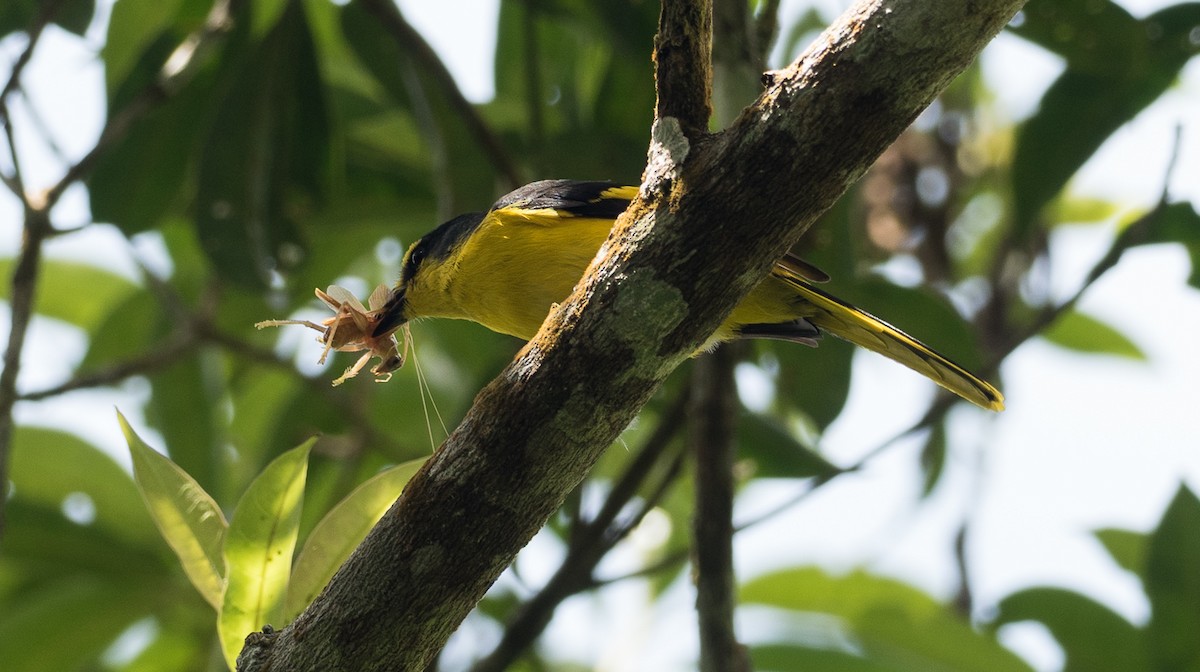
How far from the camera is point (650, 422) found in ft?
16.8

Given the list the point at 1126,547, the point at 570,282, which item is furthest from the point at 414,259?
the point at 1126,547

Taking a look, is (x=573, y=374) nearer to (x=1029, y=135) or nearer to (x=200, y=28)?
(x=1029, y=135)

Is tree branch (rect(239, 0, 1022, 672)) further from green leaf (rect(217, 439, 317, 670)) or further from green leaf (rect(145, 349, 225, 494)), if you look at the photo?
green leaf (rect(145, 349, 225, 494))

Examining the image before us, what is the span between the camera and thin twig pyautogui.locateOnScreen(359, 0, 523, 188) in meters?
4.06

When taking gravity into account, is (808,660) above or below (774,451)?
below

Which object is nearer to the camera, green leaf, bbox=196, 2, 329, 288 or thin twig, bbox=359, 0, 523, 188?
thin twig, bbox=359, 0, 523, 188

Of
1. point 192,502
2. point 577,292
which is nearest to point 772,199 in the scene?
point 577,292

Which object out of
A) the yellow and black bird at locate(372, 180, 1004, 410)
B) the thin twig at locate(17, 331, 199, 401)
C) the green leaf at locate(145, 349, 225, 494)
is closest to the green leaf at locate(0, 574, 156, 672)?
the green leaf at locate(145, 349, 225, 494)

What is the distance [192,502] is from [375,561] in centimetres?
60

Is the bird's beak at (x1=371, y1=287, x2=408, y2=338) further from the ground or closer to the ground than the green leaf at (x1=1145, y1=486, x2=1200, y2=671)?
closer to the ground

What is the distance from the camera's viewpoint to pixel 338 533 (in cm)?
238

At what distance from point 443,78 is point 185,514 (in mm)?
2147

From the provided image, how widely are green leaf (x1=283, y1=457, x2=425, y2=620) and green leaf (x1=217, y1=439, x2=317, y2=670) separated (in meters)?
0.05

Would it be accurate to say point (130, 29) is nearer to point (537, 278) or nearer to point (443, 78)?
point (443, 78)
